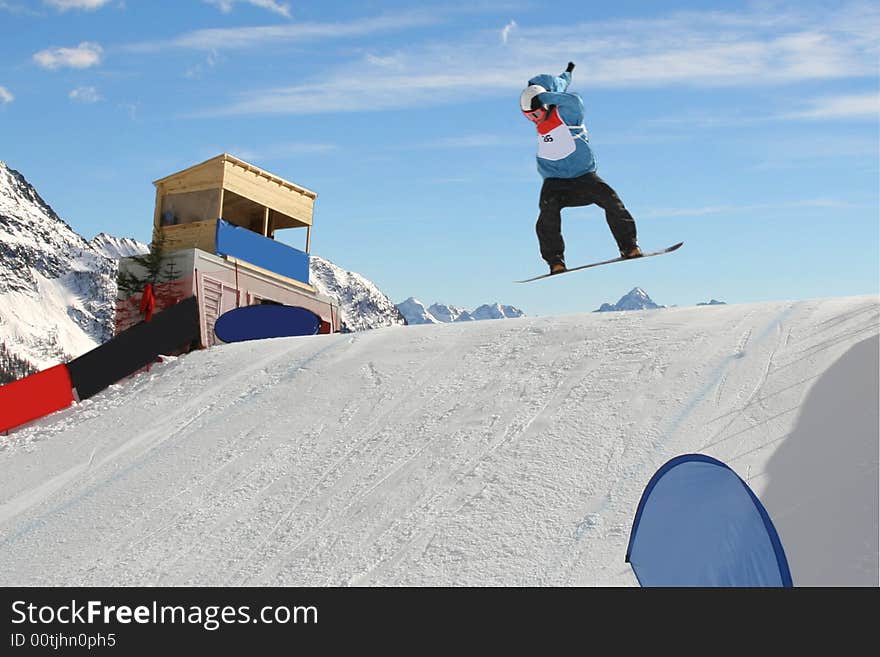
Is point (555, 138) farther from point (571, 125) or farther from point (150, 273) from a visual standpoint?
point (150, 273)

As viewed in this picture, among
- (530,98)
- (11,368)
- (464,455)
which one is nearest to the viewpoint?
(464,455)

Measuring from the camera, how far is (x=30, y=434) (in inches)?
444

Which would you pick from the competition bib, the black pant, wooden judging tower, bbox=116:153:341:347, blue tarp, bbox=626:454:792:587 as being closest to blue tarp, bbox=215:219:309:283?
wooden judging tower, bbox=116:153:341:347

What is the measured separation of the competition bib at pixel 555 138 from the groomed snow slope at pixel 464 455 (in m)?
2.02

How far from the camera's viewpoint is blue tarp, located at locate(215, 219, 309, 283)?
601 inches

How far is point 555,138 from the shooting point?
9.42m

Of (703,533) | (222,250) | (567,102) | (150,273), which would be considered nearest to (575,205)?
(567,102)

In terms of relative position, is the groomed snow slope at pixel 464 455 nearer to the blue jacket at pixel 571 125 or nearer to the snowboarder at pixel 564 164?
the snowboarder at pixel 564 164

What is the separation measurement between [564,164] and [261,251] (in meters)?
7.76

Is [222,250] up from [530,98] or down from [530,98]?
down

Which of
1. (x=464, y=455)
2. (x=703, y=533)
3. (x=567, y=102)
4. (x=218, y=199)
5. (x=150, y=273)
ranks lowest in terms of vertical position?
(x=464, y=455)

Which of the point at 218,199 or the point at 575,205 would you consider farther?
the point at 218,199

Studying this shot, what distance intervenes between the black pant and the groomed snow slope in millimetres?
1131
